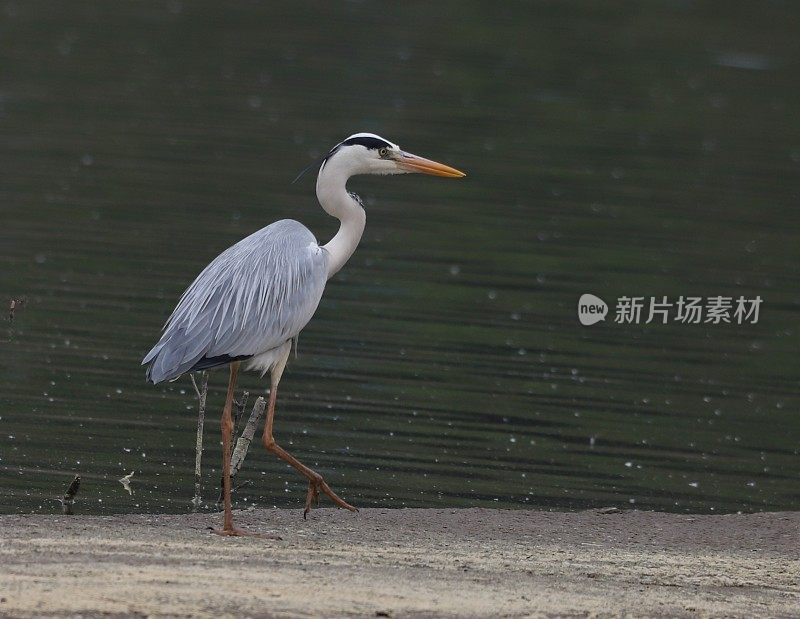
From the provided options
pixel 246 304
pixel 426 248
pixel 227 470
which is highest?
pixel 426 248

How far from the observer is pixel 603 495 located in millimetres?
11727

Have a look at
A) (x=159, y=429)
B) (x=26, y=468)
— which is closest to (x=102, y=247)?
(x=159, y=429)

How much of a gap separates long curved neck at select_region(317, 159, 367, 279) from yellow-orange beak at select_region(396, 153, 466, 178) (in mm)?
440

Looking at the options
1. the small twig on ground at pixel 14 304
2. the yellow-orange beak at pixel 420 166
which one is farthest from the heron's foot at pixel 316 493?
the small twig on ground at pixel 14 304

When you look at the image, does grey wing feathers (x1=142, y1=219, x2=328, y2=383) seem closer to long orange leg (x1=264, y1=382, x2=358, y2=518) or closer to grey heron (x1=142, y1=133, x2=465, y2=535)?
grey heron (x1=142, y1=133, x2=465, y2=535)

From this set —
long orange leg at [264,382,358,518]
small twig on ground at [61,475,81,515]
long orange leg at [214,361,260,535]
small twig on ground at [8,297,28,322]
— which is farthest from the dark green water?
long orange leg at [214,361,260,535]

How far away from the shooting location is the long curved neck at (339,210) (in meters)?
10.3

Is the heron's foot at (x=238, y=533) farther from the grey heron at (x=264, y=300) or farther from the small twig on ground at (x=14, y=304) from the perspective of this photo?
the small twig on ground at (x=14, y=304)

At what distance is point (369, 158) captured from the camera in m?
10.4

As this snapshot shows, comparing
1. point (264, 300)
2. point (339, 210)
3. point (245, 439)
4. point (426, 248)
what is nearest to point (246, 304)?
point (264, 300)

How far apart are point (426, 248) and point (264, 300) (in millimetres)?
9995

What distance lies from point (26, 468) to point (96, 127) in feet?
50.6

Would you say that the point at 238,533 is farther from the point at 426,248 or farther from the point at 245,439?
the point at 426,248

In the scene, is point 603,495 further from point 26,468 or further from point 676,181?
point 676,181
